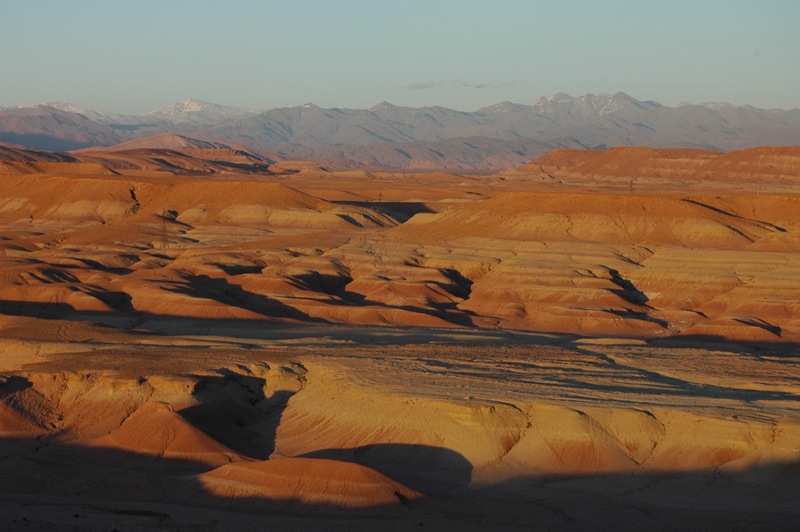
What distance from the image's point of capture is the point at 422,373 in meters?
37.5

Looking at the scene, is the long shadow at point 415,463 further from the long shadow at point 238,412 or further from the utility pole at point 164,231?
the utility pole at point 164,231

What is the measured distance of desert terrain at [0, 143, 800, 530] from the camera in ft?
90.7

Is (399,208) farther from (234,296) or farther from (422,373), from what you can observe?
(422,373)

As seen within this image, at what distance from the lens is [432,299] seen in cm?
6644

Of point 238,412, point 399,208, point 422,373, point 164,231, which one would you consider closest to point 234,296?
point 164,231

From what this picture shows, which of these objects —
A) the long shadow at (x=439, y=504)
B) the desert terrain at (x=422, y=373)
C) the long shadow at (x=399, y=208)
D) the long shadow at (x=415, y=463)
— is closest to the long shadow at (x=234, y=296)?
the desert terrain at (x=422, y=373)

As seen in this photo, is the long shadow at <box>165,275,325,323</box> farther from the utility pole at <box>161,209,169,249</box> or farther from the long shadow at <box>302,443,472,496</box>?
the long shadow at <box>302,443,472,496</box>

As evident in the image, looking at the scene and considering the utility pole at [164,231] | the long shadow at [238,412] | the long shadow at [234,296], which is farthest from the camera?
the utility pole at [164,231]

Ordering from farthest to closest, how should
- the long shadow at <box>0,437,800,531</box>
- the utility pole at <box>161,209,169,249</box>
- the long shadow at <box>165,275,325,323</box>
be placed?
the utility pole at <box>161,209,169,249</box>, the long shadow at <box>165,275,325,323</box>, the long shadow at <box>0,437,800,531</box>

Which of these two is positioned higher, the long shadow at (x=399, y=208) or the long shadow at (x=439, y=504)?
the long shadow at (x=439, y=504)

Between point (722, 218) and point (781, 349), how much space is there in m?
33.6

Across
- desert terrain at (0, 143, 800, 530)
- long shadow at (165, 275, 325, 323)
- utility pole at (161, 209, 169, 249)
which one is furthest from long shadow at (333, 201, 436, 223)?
long shadow at (165, 275, 325, 323)

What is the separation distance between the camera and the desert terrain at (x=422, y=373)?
27.7 metres

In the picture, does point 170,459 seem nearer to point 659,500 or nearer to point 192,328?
point 659,500
